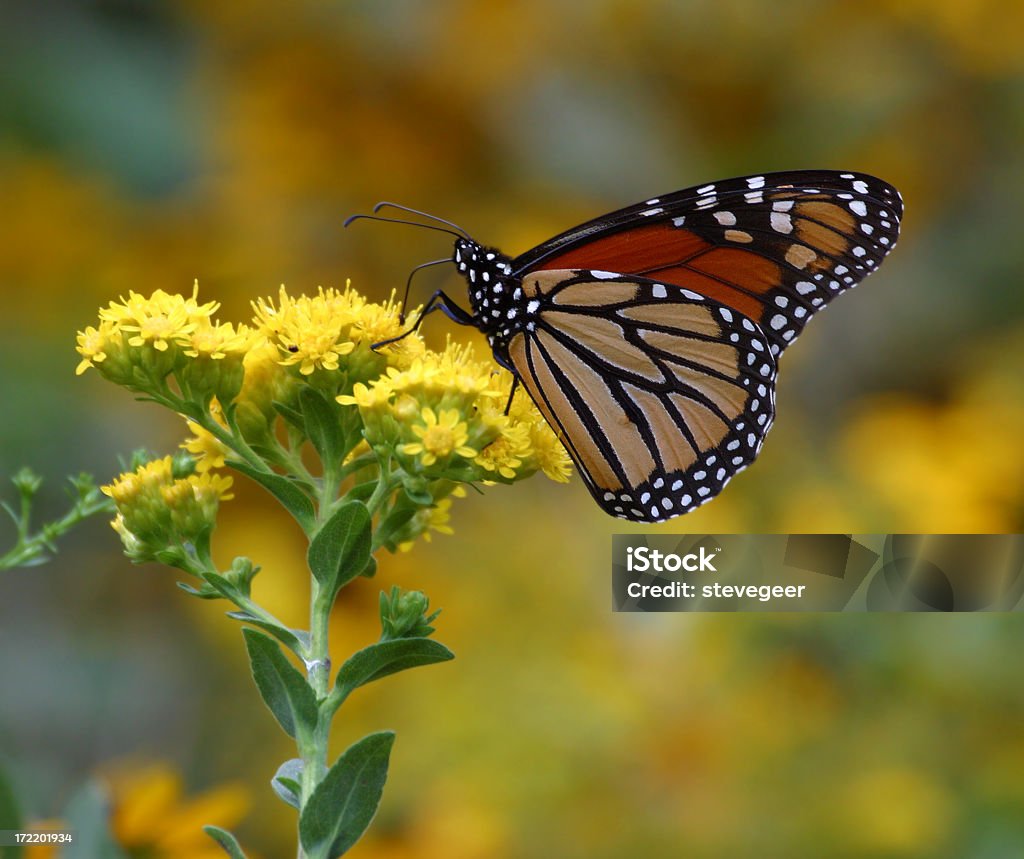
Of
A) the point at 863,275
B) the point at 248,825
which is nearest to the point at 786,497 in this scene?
the point at 863,275

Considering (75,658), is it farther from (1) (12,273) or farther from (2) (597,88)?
(2) (597,88)

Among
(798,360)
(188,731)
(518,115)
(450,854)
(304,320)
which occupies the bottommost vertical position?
(450,854)

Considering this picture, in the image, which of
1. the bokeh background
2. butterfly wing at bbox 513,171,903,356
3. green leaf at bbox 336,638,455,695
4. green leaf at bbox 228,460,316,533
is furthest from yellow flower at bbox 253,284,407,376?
the bokeh background

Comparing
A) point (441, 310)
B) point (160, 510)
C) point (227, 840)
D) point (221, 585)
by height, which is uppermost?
point (441, 310)

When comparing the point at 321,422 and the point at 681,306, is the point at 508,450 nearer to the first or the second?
the point at 321,422

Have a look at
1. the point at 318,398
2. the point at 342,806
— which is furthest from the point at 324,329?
the point at 342,806

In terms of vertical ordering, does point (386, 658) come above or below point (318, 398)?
below

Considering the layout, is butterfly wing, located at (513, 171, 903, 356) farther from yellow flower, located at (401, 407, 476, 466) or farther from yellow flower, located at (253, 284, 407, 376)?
yellow flower, located at (401, 407, 476, 466)

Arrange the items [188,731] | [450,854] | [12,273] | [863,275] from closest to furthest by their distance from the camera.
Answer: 1. [863,275]
2. [450,854]
3. [188,731]
4. [12,273]
